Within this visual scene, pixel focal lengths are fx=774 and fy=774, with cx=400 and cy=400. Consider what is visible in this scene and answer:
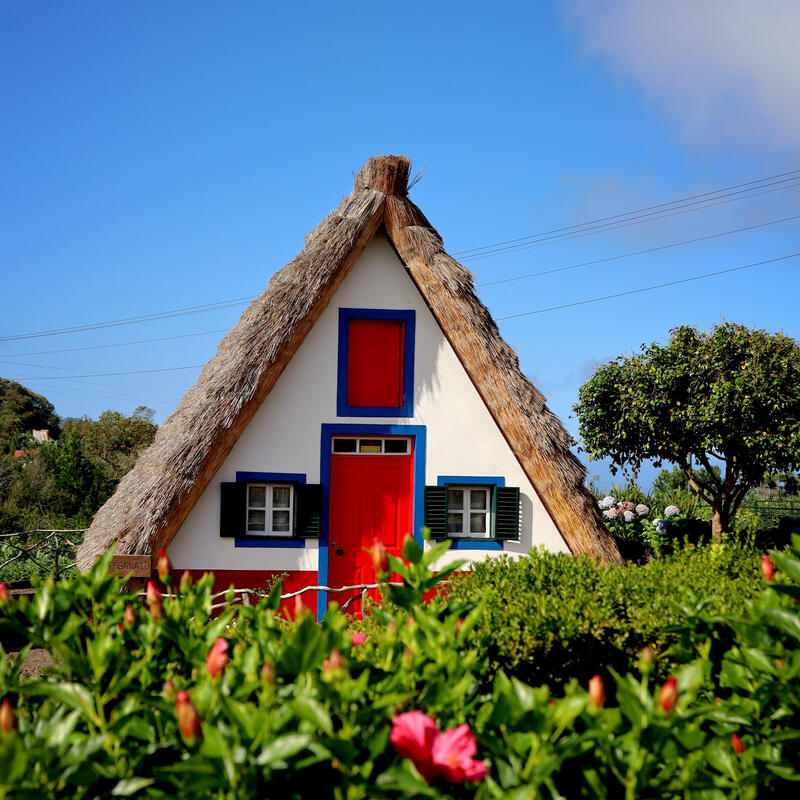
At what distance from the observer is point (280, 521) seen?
9.37 meters

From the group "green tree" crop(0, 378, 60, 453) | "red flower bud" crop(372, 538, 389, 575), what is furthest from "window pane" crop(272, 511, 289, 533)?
"green tree" crop(0, 378, 60, 453)

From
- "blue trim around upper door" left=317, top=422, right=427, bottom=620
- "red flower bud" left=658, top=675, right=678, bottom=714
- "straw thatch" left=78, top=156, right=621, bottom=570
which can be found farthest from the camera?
"blue trim around upper door" left=317, top=422, right=427, bottom=620

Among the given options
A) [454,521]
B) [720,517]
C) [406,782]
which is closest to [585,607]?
[406,782]

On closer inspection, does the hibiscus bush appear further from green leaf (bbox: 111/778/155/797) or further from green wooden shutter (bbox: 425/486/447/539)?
green wooden shutter (bbox: 425/486/447/539)

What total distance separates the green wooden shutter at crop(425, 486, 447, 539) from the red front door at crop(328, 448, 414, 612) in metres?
0.22

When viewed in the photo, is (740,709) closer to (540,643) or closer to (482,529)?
(540,643)

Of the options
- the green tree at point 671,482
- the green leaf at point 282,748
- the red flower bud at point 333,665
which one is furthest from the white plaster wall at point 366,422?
the green tree at point 671,482

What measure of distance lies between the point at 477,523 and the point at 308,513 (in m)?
2.09

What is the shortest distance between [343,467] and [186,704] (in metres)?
7.61

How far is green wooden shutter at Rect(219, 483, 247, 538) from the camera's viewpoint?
29.8 ft

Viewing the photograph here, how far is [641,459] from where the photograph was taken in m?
15.3

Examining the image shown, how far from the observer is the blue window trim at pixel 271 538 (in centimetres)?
918

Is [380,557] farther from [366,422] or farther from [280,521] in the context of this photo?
[280,521]

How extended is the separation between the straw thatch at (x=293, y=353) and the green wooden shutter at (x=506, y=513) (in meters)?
0.33
